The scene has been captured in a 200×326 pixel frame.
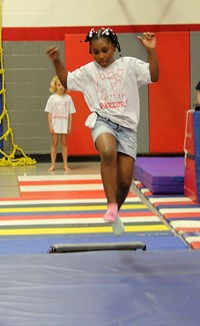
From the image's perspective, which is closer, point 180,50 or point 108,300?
point 108,300

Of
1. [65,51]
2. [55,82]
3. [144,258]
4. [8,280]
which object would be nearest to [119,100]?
[144,258]

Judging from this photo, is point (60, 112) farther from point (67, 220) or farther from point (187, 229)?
point (187, 229)

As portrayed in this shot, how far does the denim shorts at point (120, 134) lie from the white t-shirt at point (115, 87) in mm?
38

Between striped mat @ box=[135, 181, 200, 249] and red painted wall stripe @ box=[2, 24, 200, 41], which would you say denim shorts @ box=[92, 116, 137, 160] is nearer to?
striped mat @ box=[135, 181, 200, 249]

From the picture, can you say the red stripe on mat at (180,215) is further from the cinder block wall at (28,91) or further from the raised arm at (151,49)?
the cinder block wall at (28,91)

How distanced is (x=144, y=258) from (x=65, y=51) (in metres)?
7.37

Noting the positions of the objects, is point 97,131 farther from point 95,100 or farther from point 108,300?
point 108,300

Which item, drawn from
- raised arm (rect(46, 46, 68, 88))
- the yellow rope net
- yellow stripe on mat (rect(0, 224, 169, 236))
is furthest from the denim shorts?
the yellow rope net

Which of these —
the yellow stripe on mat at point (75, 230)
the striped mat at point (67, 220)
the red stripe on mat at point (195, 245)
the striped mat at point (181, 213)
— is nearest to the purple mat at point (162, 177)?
the striped mat at point (181, 213)

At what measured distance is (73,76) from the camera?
5.19m

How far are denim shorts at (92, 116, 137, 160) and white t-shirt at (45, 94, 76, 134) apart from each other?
5.79 metres

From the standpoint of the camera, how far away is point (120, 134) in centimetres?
507

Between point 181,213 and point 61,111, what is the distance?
4.18 m

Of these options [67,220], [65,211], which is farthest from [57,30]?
[67,220]
